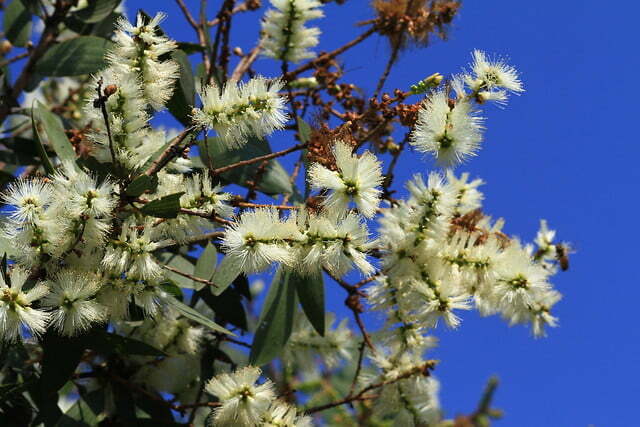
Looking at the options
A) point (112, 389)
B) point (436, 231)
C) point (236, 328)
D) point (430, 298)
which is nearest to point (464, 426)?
point (430, 298)

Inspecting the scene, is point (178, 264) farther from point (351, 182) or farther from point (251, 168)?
point (351, 182)

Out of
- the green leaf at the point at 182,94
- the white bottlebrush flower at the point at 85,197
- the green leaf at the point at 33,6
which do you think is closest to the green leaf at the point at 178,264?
Result: the green leaf at the point at 182,94

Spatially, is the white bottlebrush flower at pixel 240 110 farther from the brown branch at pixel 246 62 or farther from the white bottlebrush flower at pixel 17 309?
the brown branch at pixel 246 62

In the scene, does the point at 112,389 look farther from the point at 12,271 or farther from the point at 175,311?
the point at 12,271

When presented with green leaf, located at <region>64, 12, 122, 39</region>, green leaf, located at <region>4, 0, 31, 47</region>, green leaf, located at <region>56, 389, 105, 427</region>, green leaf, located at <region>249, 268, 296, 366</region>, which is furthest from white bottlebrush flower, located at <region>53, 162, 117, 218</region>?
green leaf, located at <region>4, 0, 31, 47</region>

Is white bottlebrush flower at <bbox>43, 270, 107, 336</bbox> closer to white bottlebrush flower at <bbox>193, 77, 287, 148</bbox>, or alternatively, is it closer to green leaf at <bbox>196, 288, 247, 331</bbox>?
white bottlebrush flower at <bbox>193, 77, 287, 148</bbox>

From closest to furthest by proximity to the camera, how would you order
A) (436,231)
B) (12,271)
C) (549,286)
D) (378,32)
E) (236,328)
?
(12,271) → (436,231) → (549,286) → (236,328) → (378,32)
